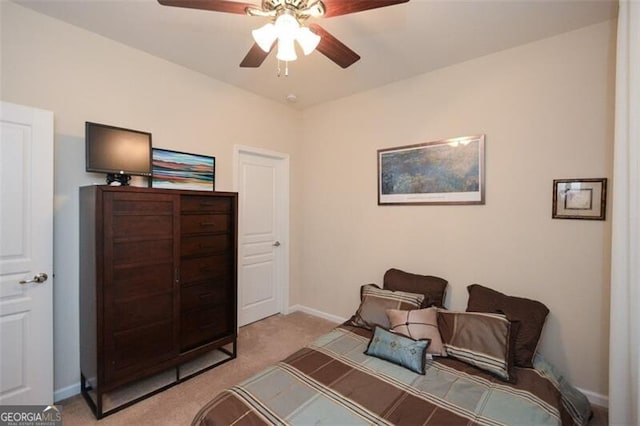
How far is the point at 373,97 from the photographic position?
3.22m

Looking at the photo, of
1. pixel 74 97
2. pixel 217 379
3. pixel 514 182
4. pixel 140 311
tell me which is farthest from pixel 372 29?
pixel 217 379

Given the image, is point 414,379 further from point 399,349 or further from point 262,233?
point 262,233

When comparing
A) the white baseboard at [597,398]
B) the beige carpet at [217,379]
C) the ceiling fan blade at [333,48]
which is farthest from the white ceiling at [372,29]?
the beige carpet at [217,379]

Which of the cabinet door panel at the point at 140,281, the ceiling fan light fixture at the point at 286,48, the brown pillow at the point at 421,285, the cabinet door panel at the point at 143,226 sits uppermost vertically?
the ceiling fan light fixture at the point at 286,48

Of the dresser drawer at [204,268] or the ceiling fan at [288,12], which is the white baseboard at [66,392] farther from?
the ceiling fan at [288,12]

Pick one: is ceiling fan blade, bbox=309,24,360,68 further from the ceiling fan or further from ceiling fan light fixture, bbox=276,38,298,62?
ceiling fan light fixture, bbox=276,38,298,62

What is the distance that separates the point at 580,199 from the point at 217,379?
315cm

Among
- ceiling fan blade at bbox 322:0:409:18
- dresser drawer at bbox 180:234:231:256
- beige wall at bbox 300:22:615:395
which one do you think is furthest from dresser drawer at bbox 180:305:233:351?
ceiling fan blade at bbox 322:0:409:18

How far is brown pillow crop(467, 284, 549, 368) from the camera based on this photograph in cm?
197

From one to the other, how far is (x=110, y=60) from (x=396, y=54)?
2.39 metres

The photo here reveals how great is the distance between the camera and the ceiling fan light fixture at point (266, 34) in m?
1.54

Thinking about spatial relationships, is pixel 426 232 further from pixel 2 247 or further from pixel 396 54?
pixel 2 247

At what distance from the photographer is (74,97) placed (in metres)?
2.17

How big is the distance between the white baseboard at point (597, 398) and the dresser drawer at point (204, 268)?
298 cm
